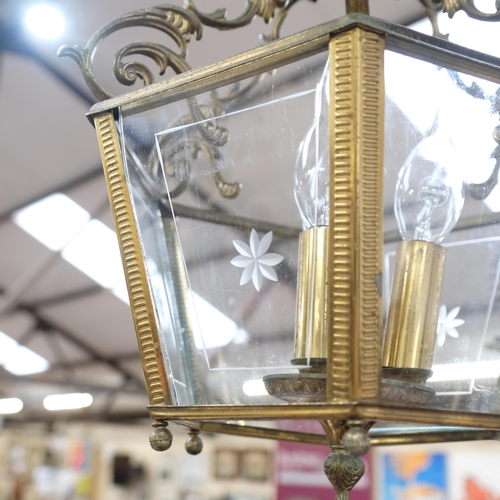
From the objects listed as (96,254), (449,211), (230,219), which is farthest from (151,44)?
(96,254)

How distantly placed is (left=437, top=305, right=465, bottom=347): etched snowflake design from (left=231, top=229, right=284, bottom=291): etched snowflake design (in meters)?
0.12

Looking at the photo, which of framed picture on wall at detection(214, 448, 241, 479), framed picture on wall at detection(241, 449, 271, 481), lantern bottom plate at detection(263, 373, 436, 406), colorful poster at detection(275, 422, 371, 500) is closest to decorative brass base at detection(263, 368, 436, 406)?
lantern bottom plate at detection(263, 373, 436, 406)

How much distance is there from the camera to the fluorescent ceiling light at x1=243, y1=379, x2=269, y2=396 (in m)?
0.49

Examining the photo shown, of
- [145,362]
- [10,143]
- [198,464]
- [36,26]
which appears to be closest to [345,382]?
[145,362]

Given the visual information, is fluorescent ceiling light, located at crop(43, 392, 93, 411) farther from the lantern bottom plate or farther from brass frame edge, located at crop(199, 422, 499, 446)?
the lantern bottom plate

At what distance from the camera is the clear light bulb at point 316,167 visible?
436mm

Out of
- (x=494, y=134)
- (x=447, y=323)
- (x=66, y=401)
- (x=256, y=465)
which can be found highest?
(x=66, y=401)

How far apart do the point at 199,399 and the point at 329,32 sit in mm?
281

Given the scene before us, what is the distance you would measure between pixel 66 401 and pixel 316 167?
21.7 feet

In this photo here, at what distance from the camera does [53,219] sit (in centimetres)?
447

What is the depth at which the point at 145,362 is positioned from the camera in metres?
0.50

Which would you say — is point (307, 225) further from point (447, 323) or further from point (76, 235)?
point (76, 235)

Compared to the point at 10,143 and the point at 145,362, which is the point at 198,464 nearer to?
the point at 10,143

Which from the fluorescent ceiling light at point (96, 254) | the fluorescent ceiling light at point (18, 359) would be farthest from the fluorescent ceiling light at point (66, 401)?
the fluorescent ceiling light at point (96, 254)
